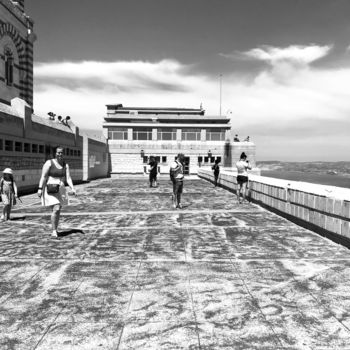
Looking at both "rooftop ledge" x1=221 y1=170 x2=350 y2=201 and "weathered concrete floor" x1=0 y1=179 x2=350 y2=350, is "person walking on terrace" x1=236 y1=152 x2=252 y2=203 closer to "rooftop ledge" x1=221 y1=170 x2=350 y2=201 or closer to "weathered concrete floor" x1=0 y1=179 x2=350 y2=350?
"rooftop ledge" x1=221 y1=170 x2=350 y2=201

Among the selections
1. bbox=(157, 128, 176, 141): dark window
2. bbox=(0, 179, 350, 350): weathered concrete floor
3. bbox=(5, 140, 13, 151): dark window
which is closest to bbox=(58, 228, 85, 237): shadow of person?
bbox=(0, 179, 350, 350): weathered concrete floor

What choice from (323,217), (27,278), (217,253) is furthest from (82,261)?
(323,217)

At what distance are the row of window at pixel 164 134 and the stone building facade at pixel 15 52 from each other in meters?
22.5

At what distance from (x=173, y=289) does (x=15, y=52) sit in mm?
25384

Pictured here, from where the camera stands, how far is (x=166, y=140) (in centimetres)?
4891

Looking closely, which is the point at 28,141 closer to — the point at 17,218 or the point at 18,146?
the point at 18,146

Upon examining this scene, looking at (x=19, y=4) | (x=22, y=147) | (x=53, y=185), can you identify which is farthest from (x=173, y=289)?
(x=19, y=4)

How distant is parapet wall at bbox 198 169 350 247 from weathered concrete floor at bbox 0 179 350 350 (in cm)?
27

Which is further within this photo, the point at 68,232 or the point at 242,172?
the point at 242,172

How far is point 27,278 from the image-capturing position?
4.63 meters

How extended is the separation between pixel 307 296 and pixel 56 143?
20.4 metres

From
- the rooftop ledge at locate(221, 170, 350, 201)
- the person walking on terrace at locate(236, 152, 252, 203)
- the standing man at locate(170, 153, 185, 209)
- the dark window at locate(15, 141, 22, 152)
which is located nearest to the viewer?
the rooftop ledge at locate(221, 170, 350, 201)

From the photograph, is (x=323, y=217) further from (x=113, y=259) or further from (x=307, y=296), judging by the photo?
(x=113, y=259)

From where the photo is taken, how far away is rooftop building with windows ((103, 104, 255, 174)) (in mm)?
44469
